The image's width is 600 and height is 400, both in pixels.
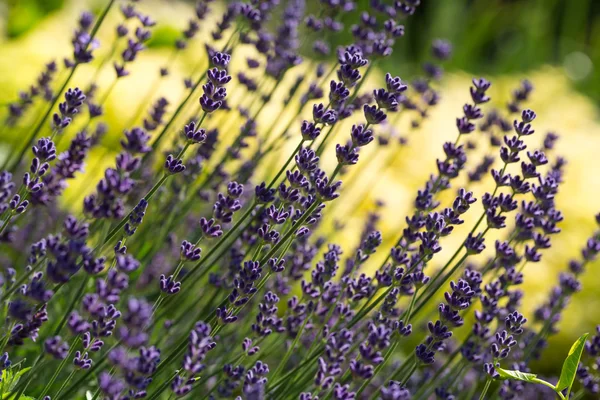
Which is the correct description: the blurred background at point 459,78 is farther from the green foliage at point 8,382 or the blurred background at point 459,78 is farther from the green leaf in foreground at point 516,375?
the green leaf in foreground at point 516,375

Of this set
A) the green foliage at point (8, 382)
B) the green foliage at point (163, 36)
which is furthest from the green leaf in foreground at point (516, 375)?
the green foliage at point (163, 36)

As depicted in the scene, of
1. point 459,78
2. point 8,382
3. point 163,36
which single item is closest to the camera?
point 8,382

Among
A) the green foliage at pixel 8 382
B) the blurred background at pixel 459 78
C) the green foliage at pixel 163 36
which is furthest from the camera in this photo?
the green foliage at pixel 163 36

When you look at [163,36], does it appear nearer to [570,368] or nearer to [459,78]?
[459,78]

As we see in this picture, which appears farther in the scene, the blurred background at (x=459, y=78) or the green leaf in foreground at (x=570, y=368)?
the blurred background at (x=459, y=78)

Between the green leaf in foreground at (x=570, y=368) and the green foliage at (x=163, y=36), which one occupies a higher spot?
the green foliage at (x=163, y=36)

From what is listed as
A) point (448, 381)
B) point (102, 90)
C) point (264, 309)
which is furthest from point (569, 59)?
point (264, 309)

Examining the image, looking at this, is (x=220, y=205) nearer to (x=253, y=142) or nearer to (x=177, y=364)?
(x=177, y=364)

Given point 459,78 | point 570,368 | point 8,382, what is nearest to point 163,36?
point 459,78
